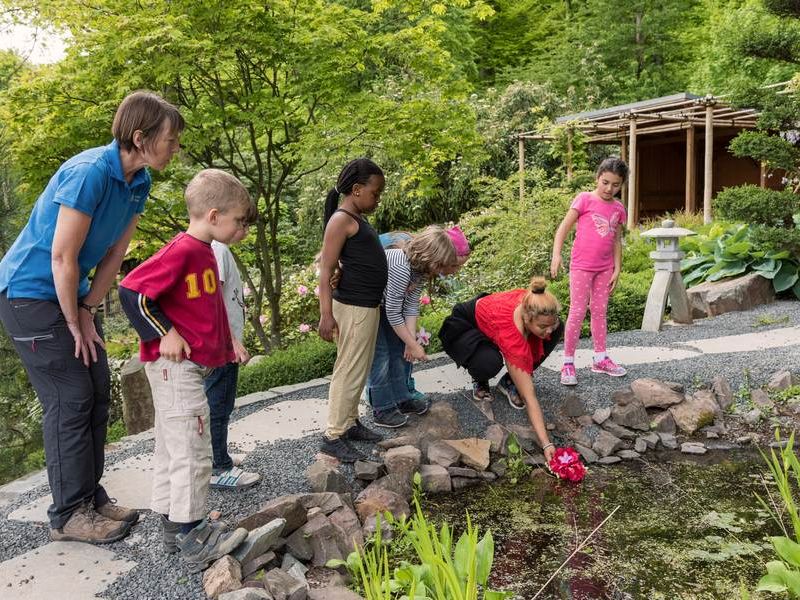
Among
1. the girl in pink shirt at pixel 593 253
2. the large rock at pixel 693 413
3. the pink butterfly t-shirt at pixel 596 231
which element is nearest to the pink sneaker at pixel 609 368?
the girl in pink shirt at pixel 593 253

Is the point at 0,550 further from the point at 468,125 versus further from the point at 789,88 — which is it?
the point at 789,88

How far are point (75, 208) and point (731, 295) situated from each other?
6.44m

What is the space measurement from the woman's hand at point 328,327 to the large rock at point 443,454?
821mm

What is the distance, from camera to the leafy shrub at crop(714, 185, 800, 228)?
6516 millimetres

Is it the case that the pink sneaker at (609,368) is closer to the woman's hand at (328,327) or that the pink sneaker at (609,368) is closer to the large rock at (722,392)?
the large rock at (722,392)

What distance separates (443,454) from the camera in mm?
3467

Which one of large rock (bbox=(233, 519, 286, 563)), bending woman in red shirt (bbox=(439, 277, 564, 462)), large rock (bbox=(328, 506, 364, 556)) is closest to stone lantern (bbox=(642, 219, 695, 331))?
bending woman in red shirt (bbox=(439, 277, 564, 462))

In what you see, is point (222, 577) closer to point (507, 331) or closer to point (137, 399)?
point (507, 331)

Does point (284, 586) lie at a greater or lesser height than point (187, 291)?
lesser

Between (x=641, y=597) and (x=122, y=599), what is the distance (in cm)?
171

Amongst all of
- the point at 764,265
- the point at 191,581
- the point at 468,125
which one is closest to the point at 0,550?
the point at 191,581

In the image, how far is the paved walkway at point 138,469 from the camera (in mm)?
2166

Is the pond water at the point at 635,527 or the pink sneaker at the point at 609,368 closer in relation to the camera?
the pond water at the point at 635,527

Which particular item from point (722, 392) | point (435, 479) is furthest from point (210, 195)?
point (722, 392)
